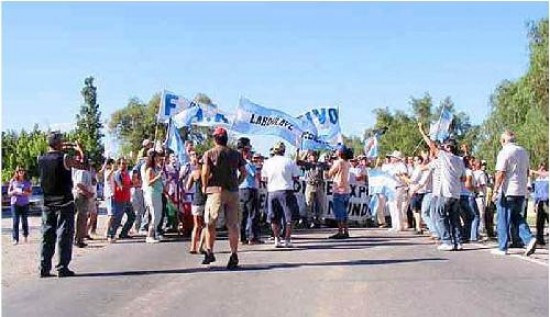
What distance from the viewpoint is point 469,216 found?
48.1 feet

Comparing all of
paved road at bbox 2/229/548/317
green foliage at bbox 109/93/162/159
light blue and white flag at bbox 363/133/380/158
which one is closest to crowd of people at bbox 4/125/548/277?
paved road at bbox 2/229/548/317

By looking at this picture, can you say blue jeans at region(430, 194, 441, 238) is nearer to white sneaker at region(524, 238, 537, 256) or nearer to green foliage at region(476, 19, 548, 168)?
white sneaker at region(524, 238, 537, 256)

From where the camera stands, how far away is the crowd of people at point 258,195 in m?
10.8

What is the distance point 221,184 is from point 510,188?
4.63 m

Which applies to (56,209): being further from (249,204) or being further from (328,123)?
(328,123)

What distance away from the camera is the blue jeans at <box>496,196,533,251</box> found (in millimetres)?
12281

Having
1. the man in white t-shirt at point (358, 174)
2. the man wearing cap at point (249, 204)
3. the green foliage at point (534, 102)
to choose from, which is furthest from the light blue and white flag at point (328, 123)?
the green foliage at point (534, 102)

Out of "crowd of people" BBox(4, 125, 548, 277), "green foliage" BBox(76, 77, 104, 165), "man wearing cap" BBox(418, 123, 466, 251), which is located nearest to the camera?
"crowd of people" BBox(4, 125, 548, 277)

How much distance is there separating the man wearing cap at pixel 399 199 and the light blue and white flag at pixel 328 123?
5.82ft

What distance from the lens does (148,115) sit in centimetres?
6819

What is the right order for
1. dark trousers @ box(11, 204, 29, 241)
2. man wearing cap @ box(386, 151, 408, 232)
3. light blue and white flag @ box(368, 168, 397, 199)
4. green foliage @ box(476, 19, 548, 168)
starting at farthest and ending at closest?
green foliage @ box(476, 19, 548, 168), light blue and white flag @ box(368, 168, 397, 199), man wearing cap @ box(386, 151, 408, 232), dark trousers @ box(11, 204, 29, 241)

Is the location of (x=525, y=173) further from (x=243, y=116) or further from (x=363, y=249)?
(x=243, y=116)

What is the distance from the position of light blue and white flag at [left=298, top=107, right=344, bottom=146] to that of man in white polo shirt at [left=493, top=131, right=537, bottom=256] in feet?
25.0

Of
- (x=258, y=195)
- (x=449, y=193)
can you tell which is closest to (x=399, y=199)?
(x=258, y=195)
